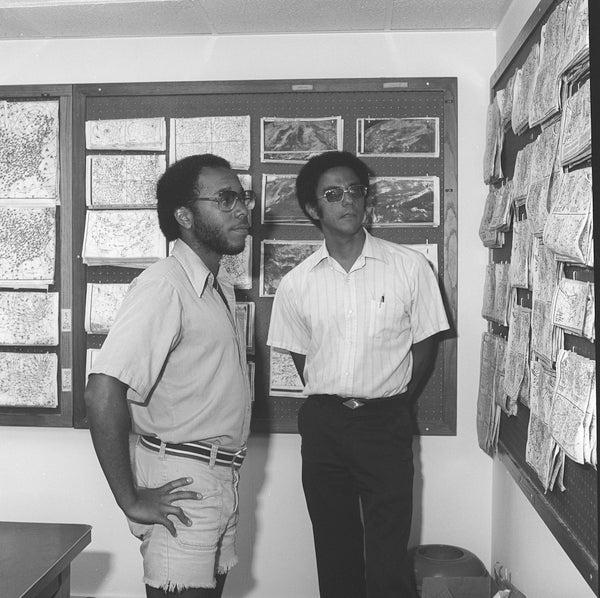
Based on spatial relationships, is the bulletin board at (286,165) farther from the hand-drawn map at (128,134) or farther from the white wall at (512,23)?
the white wall at (512,23)

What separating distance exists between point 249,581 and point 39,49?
91.1 inches

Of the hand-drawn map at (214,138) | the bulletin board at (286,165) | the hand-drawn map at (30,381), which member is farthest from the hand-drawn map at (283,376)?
the hand-drawn map at (30,381)

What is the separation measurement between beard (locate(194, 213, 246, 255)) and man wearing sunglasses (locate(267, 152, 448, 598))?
1.91 ft

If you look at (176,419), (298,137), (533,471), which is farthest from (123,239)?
(533,471)

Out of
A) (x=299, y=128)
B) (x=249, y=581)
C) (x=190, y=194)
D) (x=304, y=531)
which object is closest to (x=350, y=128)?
(x=299, y=128)

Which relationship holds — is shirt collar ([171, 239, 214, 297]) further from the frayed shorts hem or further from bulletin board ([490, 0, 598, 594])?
bulletin board ([490, 0, 598, 594])

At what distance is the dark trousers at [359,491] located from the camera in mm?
2207

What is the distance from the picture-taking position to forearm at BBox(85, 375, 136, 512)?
1.49 metres

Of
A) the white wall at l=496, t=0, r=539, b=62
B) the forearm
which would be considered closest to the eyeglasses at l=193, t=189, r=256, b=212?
the forearm

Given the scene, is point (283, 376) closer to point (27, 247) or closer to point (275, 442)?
point (275, 442)

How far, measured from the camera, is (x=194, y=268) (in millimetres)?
1728

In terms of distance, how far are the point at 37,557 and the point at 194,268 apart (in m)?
0.74

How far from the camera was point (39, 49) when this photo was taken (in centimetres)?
283

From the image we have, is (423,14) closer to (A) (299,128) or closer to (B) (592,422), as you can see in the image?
(A) (299,128)
